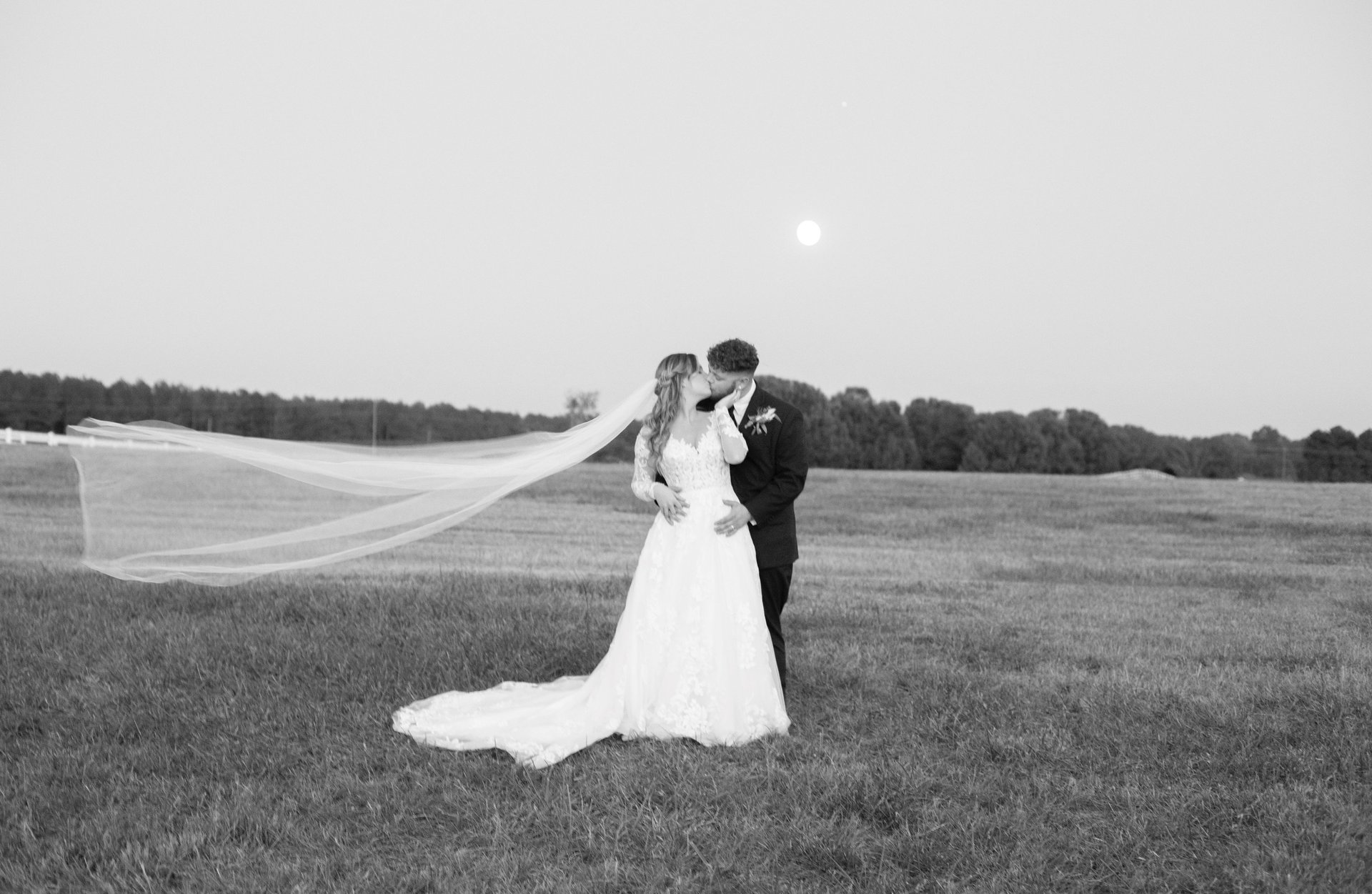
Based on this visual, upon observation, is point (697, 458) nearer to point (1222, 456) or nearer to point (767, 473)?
point (767, 473)

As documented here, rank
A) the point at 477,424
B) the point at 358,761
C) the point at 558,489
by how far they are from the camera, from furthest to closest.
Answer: the point at 477,424, the point at 558,489, the point at 358,761

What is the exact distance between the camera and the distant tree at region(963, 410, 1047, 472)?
54.2 metres

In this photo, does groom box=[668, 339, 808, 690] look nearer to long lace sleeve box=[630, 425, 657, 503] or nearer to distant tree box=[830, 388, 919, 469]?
long lace sleeve box=[630, 425, 657, 503]

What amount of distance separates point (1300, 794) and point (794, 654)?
15.0 feet

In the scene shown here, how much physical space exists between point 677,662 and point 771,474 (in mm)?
1700

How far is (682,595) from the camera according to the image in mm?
7496

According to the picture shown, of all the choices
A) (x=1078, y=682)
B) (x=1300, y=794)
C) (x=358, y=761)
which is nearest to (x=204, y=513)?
(x=358, y=761)

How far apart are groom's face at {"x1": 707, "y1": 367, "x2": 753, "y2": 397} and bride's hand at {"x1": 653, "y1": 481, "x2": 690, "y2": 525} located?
0.86 m

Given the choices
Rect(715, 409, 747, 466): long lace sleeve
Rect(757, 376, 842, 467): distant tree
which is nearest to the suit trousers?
Rect(715, 409, 747, 466): long lace sleeve

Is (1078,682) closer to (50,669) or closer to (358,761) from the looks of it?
(358,761)

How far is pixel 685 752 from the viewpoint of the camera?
22.4 ft

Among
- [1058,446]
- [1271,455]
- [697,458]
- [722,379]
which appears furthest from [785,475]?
[1058,446]

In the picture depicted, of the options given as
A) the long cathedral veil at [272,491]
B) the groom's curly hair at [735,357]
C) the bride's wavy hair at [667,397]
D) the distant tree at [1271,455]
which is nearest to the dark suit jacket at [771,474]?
the groom's curly hair at [735,357]

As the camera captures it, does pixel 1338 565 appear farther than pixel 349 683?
Yes
